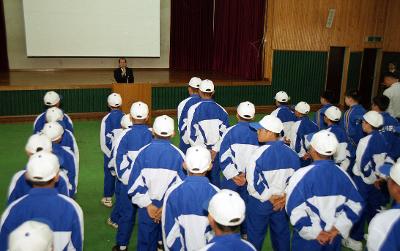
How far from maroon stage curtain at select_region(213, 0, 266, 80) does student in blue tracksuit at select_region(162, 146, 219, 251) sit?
30.8 feet

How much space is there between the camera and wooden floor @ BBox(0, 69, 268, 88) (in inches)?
393

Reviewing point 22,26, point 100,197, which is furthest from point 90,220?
point 22,26

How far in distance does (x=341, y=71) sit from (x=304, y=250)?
1065cm

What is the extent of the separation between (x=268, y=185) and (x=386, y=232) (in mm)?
1286

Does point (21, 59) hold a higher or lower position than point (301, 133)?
higher

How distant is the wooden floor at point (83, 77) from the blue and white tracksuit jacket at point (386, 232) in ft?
28.1

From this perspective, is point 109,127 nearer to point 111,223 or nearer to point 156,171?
point 111,223

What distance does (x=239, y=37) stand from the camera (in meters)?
12.8

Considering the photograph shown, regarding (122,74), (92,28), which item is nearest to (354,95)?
(122,74)

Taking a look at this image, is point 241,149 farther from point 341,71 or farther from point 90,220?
point 341,71

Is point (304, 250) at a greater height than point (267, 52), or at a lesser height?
lesser

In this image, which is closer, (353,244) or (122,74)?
(353,244)

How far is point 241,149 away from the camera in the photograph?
13.3 ft

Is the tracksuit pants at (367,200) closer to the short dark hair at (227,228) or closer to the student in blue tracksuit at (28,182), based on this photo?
the short dark hair at (227,228)
